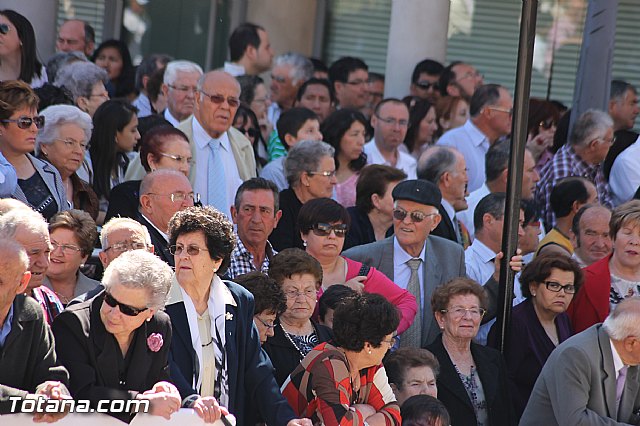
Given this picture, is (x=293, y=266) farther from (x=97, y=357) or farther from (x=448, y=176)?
(x=448, y=176)

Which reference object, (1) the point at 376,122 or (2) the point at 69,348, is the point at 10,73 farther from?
(2) the point at 69,348

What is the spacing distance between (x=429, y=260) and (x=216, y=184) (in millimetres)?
1413

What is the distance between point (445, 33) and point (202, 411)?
7.23 meters

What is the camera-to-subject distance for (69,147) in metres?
7.09

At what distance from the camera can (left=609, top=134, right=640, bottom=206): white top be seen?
964cm

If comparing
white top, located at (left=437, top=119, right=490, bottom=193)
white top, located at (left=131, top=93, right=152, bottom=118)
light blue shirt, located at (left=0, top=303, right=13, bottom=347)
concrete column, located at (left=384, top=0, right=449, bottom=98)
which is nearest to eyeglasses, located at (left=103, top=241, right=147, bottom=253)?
light blue shirt, located at (left=0, top=303, right=13, bottom=347)

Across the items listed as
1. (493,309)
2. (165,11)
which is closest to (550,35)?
(165,11)

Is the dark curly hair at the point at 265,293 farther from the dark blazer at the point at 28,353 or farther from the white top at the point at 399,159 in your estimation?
the white top at the point at 399,159

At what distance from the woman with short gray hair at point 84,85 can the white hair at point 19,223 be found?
3386mm

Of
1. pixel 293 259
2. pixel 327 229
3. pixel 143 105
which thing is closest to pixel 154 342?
pixel 293 259

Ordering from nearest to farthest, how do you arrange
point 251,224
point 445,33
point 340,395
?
point 340,395 → point 251,224 → point 445,33

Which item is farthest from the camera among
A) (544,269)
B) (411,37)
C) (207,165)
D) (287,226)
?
(411,37)

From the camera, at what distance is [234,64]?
10602mm

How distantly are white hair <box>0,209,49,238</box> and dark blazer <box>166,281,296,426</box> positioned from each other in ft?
2.21
